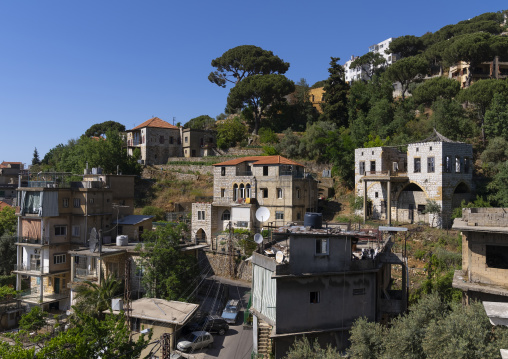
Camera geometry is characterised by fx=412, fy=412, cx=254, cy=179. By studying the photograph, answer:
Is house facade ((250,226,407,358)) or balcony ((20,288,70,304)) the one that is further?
balcony ((20,288,70,304))

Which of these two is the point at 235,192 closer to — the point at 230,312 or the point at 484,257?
the point at 230,312

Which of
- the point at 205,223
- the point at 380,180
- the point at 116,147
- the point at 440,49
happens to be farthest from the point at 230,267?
the point at 440,49

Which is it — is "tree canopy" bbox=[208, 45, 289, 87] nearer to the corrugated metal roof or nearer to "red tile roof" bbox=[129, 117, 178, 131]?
"red tile roof" bbox=[129, 117, 178, 131]

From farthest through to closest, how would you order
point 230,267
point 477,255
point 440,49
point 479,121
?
1. point 440,49
2. point 479,121
3. point 230,267
4. point 477,255

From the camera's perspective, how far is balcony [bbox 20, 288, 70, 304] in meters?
33.2

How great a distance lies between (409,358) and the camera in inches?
580

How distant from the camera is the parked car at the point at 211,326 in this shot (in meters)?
25.8

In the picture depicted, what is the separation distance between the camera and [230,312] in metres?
28.3

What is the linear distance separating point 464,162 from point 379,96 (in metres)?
21.4

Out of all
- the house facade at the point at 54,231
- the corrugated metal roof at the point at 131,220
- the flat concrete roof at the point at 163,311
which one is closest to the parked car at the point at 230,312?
the flat concrete roof at the point at 163,311

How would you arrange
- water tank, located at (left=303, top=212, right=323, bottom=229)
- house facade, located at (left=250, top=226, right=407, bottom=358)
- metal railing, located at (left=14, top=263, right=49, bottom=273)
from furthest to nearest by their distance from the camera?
1. metal railing, located at (left=14, top=263, right=49, bottom=273)
2. water tank, located at (left=303, top=212, right=323, bottom=229)
3. house facade, located at (left=250, top=226, right=407, bottom=358)

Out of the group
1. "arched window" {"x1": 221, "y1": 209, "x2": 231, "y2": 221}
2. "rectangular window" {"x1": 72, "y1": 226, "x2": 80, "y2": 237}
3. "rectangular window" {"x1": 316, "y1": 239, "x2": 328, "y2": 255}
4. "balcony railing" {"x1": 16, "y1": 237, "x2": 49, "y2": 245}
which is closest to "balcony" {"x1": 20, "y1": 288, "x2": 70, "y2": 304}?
"balcony railing" {"x1": 16, "y1": 237, "x2": 49, "y2": 245}

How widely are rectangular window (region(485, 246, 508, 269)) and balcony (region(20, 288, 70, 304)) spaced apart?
31.2 meters

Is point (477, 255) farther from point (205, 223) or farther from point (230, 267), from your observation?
point (205, 223)
